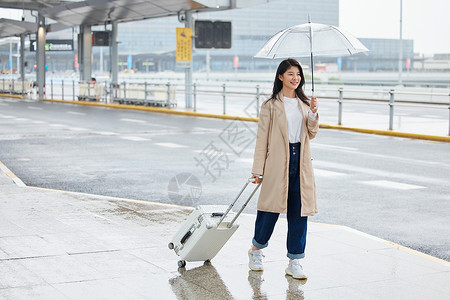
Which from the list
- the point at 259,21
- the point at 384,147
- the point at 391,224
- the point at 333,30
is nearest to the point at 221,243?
the point at 333,30

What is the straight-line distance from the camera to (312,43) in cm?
632

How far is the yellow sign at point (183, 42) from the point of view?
102 ft

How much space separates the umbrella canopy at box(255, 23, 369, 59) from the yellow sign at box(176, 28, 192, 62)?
81.1 feet

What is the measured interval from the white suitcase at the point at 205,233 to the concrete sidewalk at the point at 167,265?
12 cm

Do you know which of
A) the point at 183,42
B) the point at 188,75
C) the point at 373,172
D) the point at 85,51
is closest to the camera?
the point at 373,172

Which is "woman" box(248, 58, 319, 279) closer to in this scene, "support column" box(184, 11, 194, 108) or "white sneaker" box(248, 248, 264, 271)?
"white sneaker" box(248, 248, 264, 271)

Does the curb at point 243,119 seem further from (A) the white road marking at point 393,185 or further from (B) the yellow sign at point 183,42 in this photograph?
(A) the white road marking at point 393,185

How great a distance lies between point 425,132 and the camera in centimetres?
2047

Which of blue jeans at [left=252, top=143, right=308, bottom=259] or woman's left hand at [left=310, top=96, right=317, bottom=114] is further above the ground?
woman's left hand at [left=310, top=96, right=317, bottom=114]

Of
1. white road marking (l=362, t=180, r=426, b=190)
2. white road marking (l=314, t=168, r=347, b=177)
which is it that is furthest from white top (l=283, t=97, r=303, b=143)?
white road marking (l=314, t=168, r=347, b=177)

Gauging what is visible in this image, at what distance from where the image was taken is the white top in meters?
5.85

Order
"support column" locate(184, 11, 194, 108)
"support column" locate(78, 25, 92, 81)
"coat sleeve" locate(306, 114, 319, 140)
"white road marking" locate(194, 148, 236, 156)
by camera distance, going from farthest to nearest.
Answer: "support column" locate(78, 25, 92, 81)
"support column" locate(184, 11, 194, 108)
"white road marking" locate(194, 148, 236, 156)
"coat sleeve" locate(306, 114, 319, 140)

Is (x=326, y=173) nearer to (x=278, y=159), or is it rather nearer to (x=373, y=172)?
(x=373, y=172)

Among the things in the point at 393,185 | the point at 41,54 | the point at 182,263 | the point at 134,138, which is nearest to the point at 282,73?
the point at 182,263
